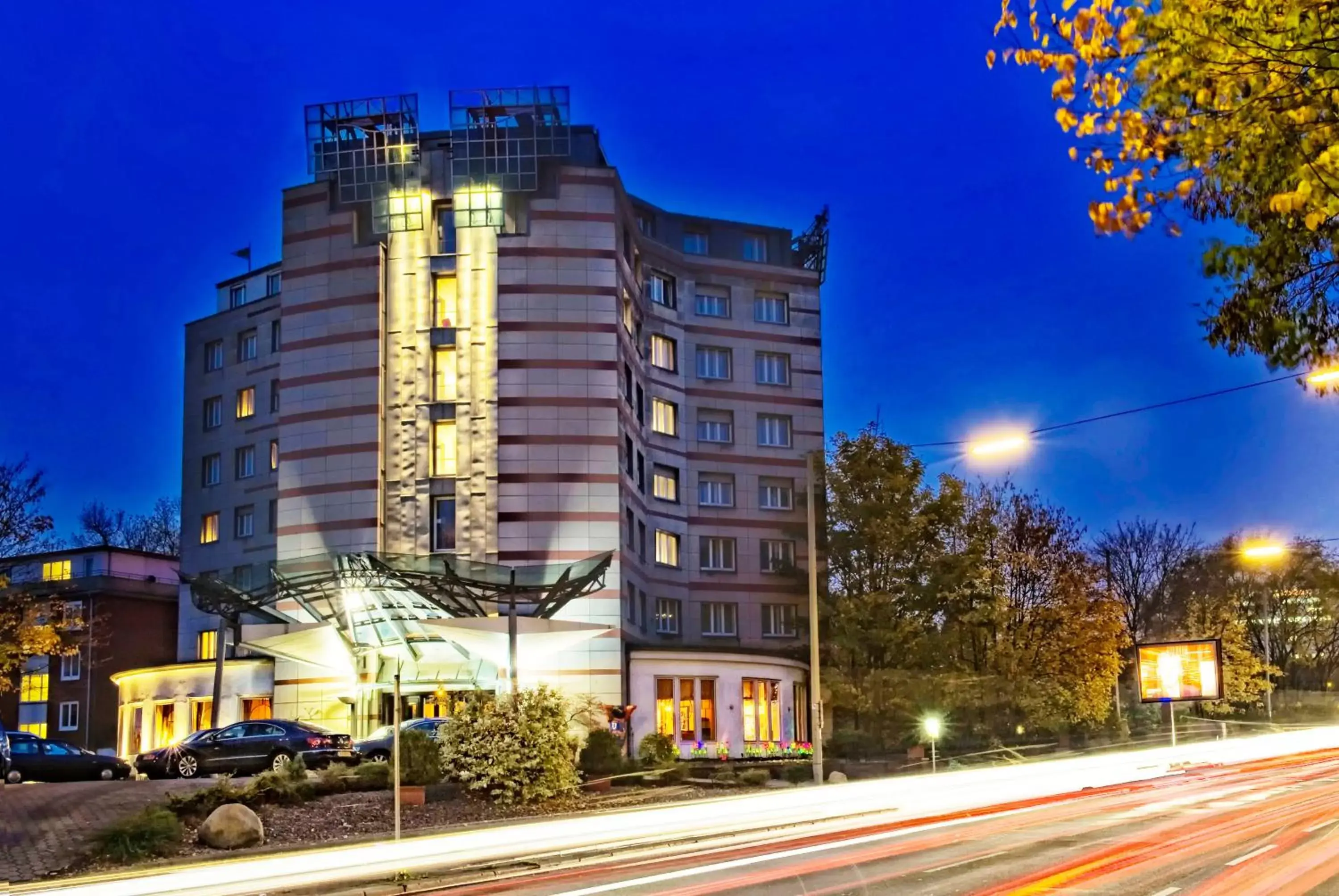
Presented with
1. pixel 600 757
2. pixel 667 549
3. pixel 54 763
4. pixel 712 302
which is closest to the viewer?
pixel 600 757

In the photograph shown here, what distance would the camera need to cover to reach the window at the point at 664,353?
2496 inches

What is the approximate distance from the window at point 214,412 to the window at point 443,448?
21.1 m

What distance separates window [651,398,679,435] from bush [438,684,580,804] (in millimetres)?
32273

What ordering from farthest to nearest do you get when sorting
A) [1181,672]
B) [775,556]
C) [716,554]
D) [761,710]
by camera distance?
[775,556], [716,554], [761,710], [1181,672]

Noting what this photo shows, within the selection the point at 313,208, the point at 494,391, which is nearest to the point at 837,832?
the point at 494,391

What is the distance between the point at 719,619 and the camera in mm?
64062

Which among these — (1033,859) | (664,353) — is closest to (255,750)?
(1033,859)

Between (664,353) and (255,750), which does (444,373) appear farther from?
(255,750)

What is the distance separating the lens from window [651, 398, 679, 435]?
62.8 metres

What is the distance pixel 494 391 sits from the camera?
5125 centimetres

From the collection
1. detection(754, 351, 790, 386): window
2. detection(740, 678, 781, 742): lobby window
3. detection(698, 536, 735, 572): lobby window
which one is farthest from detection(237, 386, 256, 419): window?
detection(740, 678, 781, 742): lobby window

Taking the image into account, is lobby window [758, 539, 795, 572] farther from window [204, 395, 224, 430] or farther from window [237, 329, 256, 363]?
window [204, 395, 224, 430]

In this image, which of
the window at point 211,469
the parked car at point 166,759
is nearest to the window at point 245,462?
the window at point 211,469

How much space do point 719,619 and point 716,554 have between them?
3.04 metres
